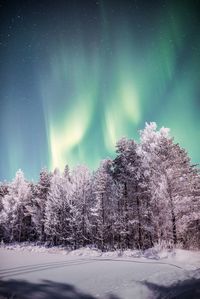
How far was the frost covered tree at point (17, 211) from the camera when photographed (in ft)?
156

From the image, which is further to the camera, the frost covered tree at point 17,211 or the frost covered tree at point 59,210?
the frost covered tree at point 17,211

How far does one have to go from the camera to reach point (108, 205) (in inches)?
1195

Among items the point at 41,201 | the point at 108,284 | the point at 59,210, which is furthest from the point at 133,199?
the point at 41,201

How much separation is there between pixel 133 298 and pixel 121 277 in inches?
98.2

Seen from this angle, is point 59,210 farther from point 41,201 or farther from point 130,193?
point 130,193

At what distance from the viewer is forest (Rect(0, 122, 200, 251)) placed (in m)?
19.9

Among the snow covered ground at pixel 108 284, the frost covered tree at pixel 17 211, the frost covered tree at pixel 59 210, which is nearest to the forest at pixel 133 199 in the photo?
the frost covered tree at pixel 59 210

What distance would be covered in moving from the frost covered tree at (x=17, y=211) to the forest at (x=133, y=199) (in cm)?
78

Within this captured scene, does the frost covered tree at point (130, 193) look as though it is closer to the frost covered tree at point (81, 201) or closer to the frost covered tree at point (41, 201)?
the frost covered tree at point (81, 201)

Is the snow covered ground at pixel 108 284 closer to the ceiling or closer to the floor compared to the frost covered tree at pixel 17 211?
closer to the floor

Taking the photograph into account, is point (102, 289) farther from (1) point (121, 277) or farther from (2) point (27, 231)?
(2) point (27, 231)

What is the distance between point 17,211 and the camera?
47.6 metres

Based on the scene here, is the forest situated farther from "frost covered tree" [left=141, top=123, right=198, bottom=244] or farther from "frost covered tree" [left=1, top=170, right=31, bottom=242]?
"frost covered tree" [left=1, top=170, right=31, bottom=242]

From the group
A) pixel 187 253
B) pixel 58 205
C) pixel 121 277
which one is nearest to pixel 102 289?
pixel 121 277
